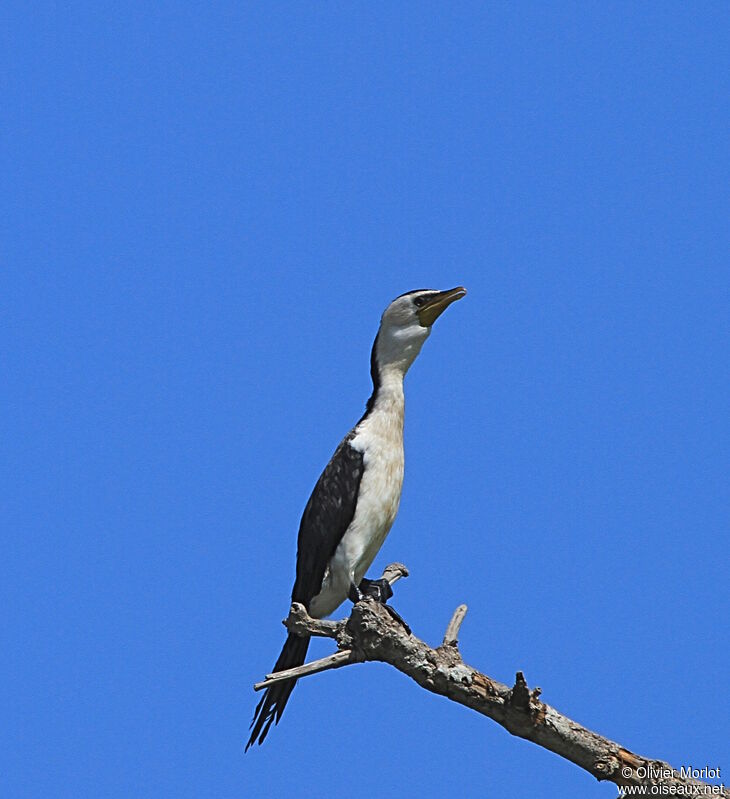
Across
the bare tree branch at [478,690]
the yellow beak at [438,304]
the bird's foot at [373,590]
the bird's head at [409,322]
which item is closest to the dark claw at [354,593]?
the bird's foot at [373,590]

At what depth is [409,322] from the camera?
8984mm

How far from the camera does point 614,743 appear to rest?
672cm

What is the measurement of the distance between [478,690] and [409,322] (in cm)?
303

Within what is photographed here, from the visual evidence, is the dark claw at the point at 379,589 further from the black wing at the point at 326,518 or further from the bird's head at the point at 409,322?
the bird's head at the point at 409,322

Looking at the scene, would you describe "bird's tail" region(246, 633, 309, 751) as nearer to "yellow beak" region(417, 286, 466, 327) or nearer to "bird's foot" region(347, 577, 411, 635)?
"bird's foot" region(347, 577, 411, 635)

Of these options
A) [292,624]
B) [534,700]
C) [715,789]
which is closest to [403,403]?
[292,624]

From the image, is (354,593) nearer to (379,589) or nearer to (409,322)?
(379,589)

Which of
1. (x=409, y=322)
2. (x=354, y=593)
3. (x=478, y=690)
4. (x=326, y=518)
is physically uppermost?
(x=409, y=322)

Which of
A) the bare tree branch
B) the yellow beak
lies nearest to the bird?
the yellow beak

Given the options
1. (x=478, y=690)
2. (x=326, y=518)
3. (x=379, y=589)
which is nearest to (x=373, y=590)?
(x=379, y=589)

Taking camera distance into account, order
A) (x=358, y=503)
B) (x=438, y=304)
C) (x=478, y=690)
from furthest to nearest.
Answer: (x=438, y=304) → (x=358, y=503) → (x=478, y=690)

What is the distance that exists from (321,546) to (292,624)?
A: 1.15 metres

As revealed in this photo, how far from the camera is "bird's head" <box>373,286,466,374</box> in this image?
8891 millimetres

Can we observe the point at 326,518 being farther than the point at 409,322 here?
No
